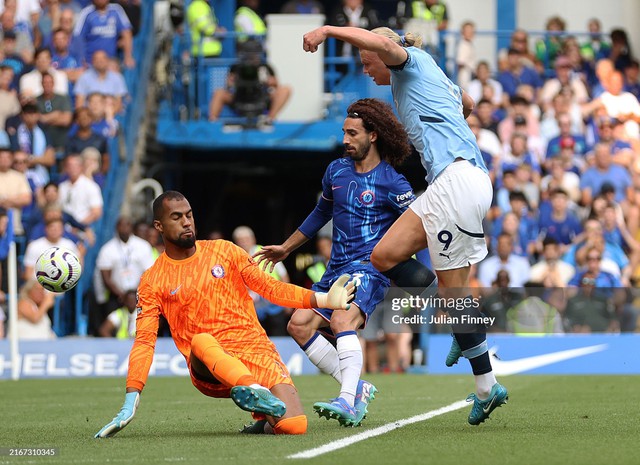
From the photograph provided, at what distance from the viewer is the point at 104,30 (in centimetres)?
2072

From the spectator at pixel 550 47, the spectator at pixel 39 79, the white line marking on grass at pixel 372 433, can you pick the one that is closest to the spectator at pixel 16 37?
the spectator at pixel 39 79

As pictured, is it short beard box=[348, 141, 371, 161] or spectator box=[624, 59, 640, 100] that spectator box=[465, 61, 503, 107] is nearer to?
spectator box=[624, 59, 640, 100]

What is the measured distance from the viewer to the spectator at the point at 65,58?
2022cm

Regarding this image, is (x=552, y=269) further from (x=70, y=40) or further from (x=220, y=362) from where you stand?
(x=220, y=362)

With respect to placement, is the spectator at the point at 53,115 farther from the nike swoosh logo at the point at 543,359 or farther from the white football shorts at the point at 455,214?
the white football shorts at the point at 455,214

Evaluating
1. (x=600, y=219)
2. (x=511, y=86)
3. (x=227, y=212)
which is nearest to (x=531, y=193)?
(x=600, y=219)

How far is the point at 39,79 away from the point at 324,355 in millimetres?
11535

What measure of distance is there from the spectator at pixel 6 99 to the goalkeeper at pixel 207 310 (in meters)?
11.3

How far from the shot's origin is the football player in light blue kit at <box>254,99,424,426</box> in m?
9.05

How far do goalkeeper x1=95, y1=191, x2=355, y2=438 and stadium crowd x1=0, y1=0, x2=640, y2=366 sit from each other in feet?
27.4

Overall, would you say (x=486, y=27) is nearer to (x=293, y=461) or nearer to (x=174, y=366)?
(x=174, y=366)

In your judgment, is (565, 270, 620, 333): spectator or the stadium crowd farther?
the stadium crowd

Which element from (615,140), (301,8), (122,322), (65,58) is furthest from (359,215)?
(301,8)

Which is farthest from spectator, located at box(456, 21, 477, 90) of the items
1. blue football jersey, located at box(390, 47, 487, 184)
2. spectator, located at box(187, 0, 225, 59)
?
blue football jersey, located at box(390, 47, 487, 184)
